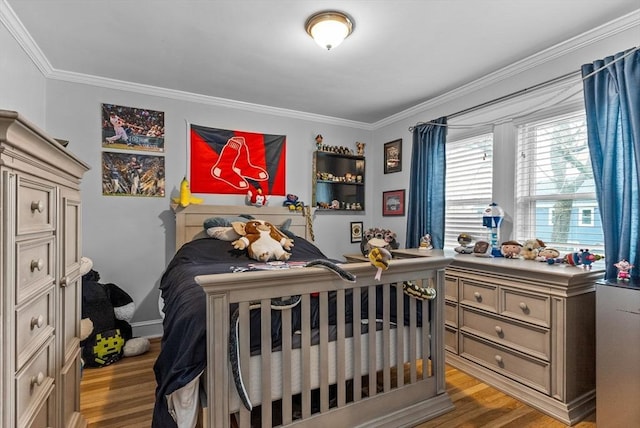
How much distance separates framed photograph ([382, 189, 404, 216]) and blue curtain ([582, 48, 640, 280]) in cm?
198

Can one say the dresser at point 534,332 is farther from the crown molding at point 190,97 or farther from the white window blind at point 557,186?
the crown molding at point 190,97

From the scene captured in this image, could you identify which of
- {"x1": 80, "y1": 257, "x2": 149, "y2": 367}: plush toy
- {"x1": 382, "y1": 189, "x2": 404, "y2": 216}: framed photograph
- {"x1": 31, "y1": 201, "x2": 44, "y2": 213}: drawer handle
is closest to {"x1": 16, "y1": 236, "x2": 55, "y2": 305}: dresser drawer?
{"x1": 31, "y1": 201, "x2": 44, "y2": 213}: drawer handle

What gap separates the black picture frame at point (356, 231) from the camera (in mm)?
4285

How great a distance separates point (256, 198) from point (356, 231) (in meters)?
1.45

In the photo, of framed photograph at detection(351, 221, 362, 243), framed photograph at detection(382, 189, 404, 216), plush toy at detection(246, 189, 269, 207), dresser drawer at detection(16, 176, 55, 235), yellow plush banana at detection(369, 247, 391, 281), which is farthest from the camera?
framed photograph at detection(351, 221, 362, 243)

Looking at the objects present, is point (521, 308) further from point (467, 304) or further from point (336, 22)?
point (336, 22)

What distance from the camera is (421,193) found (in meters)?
3.47

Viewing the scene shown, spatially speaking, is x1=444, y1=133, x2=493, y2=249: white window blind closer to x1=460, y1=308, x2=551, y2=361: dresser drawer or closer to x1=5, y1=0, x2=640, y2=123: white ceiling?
x1=5, y1=0, x2=640, y2=123: white ceiling

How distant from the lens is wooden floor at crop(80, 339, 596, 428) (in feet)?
5.90

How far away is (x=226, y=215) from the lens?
3402 millimetres

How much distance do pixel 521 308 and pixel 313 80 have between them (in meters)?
2.43

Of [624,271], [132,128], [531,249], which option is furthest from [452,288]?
[132,128]

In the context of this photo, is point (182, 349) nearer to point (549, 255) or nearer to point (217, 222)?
point (217, 222)

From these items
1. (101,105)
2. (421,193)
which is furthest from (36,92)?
(421,193)
